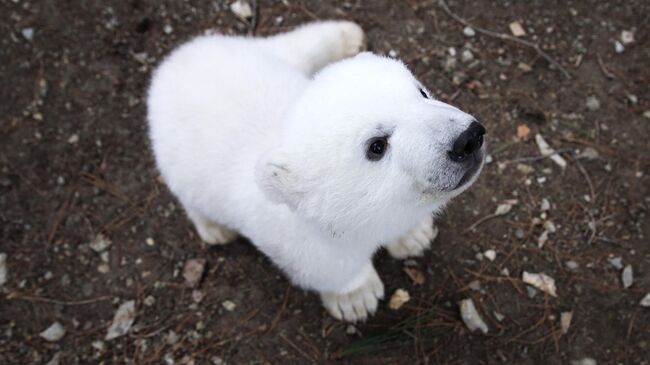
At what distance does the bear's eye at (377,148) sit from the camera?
2098 millimetres

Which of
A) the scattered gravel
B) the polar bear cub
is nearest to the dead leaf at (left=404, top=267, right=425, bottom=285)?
the polar bear cub

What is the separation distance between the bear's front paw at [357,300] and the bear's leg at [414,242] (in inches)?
8.8

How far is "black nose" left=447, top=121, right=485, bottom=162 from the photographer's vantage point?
1975mm

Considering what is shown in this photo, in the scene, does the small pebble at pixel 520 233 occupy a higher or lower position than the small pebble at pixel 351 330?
higher

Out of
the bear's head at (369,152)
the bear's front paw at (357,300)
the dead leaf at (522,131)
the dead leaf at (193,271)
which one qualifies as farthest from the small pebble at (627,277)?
the dead leaf at (193,271)

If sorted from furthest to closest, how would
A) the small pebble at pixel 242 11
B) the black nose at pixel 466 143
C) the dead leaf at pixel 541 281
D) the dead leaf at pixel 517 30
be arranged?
the small pebble at pixel 242 11, the dead leaf at pixel 517 30, the dead leaf at pixel 541 281, the black nose at pixel 466 143

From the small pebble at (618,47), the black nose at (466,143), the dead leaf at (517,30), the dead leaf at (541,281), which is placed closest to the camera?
the black nose at (466,143)

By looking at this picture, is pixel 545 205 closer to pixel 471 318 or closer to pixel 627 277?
pixel 627 277

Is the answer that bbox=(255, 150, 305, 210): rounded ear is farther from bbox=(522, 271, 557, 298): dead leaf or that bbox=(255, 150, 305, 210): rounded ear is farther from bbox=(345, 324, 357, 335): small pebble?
bbox=(522, 271, 557, 298): dead leaf

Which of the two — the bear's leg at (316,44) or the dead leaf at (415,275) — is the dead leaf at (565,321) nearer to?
the dead leaf at (415,275)

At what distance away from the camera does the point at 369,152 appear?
82.9 inches

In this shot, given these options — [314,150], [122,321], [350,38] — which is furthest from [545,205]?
[122,321]

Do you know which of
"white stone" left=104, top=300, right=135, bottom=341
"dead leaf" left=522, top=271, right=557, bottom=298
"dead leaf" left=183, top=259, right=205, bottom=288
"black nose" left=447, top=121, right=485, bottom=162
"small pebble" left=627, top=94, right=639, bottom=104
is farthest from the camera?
"small pebble" left=627, top=94, right=639, bottom=104

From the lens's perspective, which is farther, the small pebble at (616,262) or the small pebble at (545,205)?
the small pebble at (545,205)
